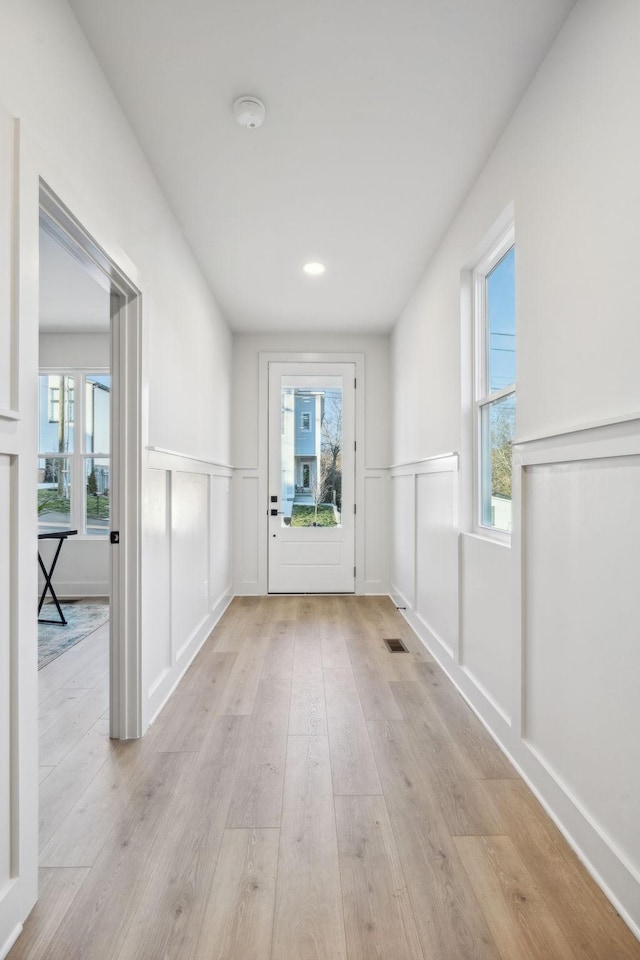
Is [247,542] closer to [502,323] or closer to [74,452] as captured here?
[74,452]

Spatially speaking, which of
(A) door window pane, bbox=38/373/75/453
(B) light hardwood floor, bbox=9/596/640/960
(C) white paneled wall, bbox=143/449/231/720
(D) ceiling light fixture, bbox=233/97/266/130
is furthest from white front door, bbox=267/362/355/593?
(D) ceiling light fixture, bbox=233/97/266/130

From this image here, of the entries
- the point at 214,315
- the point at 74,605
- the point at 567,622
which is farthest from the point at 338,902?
→ the point at 74,605

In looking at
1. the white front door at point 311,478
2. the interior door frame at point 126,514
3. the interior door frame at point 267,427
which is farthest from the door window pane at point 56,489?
the interior door frame at point 126,514

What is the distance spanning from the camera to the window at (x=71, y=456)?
5.07 metres

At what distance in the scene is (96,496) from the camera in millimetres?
5121

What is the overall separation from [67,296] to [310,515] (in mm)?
2713

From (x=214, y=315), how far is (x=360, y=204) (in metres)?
1.64

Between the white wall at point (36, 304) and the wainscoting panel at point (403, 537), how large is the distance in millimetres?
1566

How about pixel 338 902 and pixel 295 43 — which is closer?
pixel 338 902

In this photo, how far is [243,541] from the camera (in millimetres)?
4824

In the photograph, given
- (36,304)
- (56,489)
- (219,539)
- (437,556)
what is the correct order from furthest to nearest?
1. (56,489)
2. (219,539)
3. (437,556)
4. (36,304)

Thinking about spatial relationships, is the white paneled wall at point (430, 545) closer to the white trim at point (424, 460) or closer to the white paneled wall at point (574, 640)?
the white trim at point (424, 460)

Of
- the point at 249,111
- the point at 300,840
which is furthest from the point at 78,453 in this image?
the point at 300,840

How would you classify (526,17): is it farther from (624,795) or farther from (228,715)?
(228,715)
